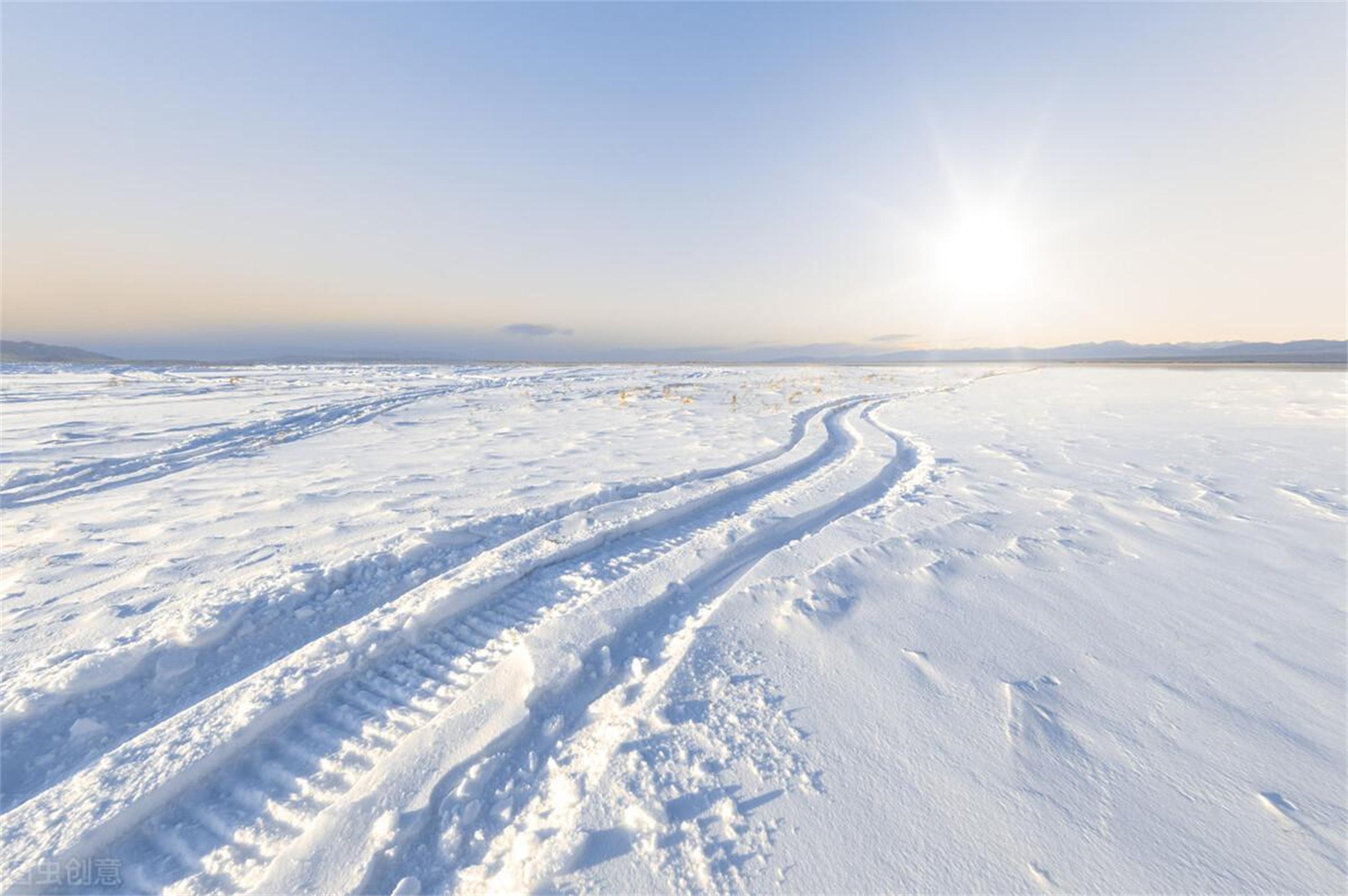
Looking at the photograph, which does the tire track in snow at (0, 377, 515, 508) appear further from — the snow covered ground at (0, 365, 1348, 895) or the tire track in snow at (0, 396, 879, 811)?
the tire track in snow at (0, 396, 879, 811)

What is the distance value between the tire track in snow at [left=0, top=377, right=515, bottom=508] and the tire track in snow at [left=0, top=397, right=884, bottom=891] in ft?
18.5

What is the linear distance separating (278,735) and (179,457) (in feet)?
25.1

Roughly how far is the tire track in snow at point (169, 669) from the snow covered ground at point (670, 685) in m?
0.02

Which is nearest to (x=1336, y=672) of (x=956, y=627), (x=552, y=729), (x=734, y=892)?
(x=956, y=627)

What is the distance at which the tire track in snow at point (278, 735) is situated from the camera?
6.39ft

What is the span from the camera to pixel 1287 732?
7.75ft

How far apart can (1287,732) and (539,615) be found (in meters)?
3.93

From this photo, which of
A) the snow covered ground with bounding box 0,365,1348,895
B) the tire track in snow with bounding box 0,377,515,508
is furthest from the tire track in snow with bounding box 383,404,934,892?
the tire track in snow with bounding box 0,377,515,508

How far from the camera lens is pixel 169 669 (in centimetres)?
279

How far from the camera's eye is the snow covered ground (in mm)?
1872
